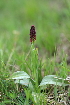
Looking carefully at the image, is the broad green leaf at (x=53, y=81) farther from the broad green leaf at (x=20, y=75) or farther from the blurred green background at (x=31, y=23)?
the blurred green background at (x=31, y=23)

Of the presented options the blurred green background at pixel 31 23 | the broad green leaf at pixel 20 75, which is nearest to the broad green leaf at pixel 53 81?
the broad green leaf at pixel 20 75

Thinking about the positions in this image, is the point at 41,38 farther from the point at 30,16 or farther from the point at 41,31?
the point at 30,16

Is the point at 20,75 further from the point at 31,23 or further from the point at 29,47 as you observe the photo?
the point at 31,23

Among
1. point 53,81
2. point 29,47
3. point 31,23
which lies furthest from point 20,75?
point 31,23

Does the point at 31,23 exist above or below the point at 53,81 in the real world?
above

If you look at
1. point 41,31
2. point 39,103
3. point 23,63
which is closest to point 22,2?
point 41,31

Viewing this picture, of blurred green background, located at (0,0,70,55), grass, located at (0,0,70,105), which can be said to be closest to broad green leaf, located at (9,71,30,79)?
grass, located at (0,0,70,105)

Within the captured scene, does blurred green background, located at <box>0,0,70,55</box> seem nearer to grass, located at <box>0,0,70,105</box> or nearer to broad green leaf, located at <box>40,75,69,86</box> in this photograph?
grass, located at <box>0,0,70,105</box>
